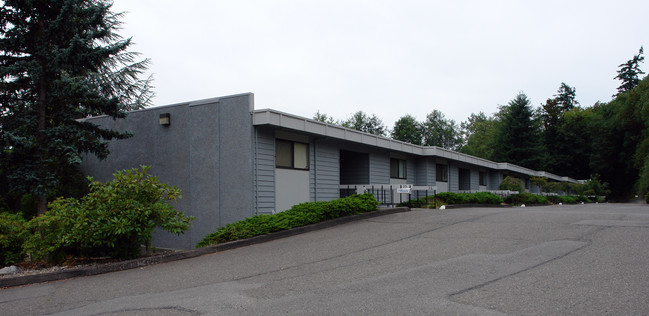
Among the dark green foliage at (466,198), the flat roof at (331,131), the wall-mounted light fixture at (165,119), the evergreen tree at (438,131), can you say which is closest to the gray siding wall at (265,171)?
the flat roof at (331,131)

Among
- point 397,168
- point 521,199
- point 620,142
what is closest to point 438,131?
point 620,142

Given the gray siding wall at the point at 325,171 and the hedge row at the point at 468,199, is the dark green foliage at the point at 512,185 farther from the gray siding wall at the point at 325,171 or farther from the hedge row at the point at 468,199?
the gray siding wall at the point at 325,171

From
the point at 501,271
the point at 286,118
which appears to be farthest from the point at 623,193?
the point at 501,271

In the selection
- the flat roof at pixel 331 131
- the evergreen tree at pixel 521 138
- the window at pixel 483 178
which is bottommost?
the window at pixel 483 178

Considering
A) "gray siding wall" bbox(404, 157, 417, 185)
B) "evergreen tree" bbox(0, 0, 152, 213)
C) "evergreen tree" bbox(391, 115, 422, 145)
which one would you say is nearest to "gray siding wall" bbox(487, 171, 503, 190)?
"gray siding wall" bbox(404, 157, 417, 185)

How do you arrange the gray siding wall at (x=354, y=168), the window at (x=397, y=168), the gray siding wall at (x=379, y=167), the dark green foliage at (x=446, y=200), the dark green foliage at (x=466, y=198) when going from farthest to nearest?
the window at (x=397, y=168) < the dark green foliage at (x=466, y=198) < the dark green foliage at (x=446, y=200) < the gray siding wall at (x=379, y=167) < the gray siding wall at (x=354, y=168)

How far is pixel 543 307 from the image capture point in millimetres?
5117

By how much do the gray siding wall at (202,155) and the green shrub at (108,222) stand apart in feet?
13.7

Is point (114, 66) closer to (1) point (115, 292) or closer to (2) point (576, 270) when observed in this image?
(1) point (115, 292)

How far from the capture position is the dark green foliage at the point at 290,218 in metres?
11.4

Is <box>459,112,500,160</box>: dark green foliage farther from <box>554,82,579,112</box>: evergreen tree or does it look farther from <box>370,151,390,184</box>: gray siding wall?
<box>370,151,390,184</box>: gray siding wall

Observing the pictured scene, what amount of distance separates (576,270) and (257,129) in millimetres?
9823

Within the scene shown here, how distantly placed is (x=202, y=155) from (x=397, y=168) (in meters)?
11.1

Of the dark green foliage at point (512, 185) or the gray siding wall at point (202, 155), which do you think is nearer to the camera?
the gray siding wall at point (202, 155)
